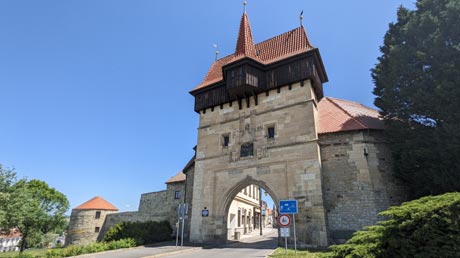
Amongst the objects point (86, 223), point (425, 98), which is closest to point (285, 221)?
point (425, 98)

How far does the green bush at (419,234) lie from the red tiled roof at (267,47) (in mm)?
12751

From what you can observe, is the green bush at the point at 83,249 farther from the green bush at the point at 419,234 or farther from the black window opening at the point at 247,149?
the green bush at the point at 419,234

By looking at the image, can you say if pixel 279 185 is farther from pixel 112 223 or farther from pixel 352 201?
pixel 112 223

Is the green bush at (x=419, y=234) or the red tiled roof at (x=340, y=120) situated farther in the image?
the red tiled roof at (x=340, y=120)

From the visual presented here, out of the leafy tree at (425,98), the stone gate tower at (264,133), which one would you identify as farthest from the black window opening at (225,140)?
the leafy tree at (425,98)

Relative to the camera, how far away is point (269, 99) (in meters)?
17.7

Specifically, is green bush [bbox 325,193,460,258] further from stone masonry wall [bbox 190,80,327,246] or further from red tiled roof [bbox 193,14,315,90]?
red tiled roof [bbox 193,14,315,90]

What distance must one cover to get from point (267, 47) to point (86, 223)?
28336 mm

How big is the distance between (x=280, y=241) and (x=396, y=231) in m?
9.27

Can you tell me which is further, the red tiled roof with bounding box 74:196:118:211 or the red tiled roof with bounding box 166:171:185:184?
the red tiled roof with bounding box 74:196:118:211

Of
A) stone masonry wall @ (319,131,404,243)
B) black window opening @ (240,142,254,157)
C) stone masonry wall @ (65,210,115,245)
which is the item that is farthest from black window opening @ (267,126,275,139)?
stone masonry wall @ (65,210,115,245)

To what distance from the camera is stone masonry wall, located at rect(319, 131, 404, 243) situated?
13.6 meters

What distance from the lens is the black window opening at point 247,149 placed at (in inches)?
674

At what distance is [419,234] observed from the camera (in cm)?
545
